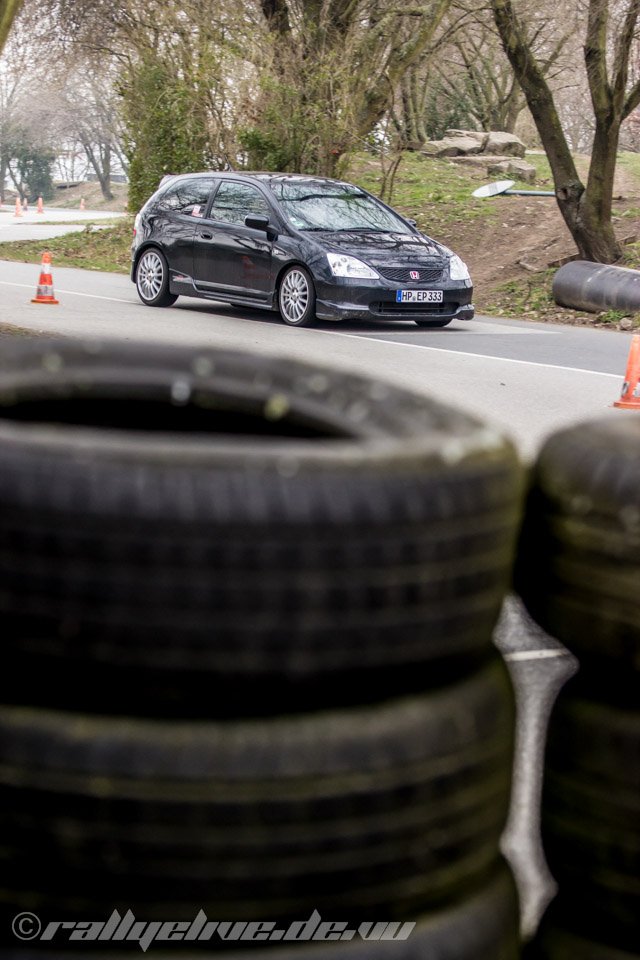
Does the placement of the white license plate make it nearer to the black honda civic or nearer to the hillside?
the black honda civic

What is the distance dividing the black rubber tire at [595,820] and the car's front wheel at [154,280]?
51.2 ft

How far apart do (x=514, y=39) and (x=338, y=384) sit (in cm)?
2083

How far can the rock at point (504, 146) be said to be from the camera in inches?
1449

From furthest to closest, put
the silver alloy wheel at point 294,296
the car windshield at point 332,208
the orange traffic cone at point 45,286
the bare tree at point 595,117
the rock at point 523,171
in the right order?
the rock at point 523,171 < the bare tree at point 595,117 < the orange traffic cone at point 45,286 < the car windshield at point 332,208 < the silver alloy wheel at point 294,296

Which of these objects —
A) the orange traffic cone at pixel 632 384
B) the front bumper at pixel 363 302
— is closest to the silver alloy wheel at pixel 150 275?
the front bumper at pixel 363 302

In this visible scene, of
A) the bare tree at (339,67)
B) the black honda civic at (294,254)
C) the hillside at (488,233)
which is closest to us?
the black honda civic at (294,254)

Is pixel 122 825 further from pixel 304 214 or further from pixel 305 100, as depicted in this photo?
pixel 305 100

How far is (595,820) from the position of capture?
231cm

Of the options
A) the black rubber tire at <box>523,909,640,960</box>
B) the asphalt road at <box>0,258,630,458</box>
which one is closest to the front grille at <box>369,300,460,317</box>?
the asphalt road at <box>0,258,630,458</box>

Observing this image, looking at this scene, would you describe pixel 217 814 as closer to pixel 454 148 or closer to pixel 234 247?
pixel 234 247

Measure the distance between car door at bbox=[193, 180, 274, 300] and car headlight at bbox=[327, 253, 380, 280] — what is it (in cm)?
97

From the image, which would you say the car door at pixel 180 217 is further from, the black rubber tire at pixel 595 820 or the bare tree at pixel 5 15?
the black rubber tire at pixel 595 820

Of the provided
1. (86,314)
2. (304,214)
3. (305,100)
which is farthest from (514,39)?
(86,314)

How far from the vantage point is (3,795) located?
6.84ft
